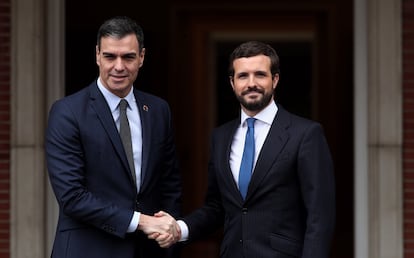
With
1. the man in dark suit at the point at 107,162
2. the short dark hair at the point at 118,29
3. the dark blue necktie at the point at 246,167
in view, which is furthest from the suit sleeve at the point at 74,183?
the dark blue necktie at the point at 246,167

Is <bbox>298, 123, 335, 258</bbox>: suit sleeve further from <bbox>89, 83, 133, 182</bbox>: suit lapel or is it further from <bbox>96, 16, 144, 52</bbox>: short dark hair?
<bbox>96, 16, 144, 52</bbox>: short dark hair

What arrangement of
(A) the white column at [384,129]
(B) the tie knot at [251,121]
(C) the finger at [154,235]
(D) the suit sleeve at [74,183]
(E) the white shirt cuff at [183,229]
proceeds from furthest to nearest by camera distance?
1. (A) the white column at [384,129]
2. (E) the white shirt cuff at [183,229]
3. (B) the tie knot at [251,121]
4. (C) the finger at [154,235]
5. (D) the suit sleeve at [74,183]

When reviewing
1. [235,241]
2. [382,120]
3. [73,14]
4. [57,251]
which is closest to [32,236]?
[57,251]

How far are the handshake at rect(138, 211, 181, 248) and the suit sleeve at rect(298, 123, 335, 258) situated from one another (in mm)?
620

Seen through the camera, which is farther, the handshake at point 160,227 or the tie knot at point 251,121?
the tie knot at point 251,121

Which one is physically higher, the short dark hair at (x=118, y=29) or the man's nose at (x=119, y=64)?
the short dark hair at (x=118, y=29)

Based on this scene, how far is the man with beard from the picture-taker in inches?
148

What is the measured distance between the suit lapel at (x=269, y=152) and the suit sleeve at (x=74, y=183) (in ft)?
1.93

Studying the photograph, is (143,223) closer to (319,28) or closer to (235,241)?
(235,241)

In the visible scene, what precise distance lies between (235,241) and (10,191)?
2022 mm

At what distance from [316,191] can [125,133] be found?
35.8 inches

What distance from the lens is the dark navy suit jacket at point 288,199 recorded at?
12.3ft

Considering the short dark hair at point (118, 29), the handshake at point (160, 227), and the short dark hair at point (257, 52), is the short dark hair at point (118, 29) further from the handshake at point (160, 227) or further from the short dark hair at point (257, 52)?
the handshake at point (160, 227)

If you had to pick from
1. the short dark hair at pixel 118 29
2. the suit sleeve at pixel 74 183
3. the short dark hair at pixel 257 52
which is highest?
the short dark hair at pixel 118 29
